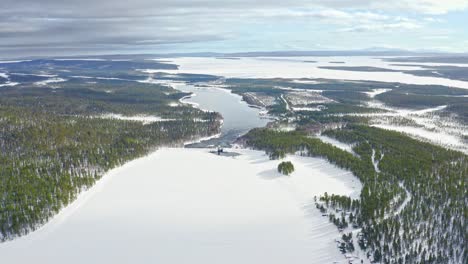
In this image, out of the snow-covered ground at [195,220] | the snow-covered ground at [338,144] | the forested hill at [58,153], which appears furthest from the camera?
the snow-covered ground at [338,144]

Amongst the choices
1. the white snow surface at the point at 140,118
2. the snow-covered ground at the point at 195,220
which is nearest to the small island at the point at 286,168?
the snow-covered ground at the point at 195,220

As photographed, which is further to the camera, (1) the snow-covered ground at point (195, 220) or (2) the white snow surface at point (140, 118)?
(2) the white snow surface at point (140, 118)

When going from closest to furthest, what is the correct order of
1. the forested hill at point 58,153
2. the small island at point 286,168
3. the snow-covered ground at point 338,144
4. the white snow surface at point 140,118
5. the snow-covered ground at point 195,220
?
the snow-covered ground at point 195,220 < the forested hill at point 58,153 < the small island at point 286,168 < the snow-covered ground at point 338,144 < the white snow surface at point 140,118

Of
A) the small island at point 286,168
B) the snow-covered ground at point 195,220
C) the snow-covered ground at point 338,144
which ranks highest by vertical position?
the snow-covered ground at point 338,144

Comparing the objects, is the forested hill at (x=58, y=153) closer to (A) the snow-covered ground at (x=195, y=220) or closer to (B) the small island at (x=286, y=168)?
(A) the snow-covered ground at (x=195, y=220)

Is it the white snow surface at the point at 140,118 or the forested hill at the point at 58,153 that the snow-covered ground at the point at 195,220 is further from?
the white snow surface at the point at 140,118

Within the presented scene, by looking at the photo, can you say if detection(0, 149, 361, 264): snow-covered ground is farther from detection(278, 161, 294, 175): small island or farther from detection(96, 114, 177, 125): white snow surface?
detection(96, 114, 177, 125): white snow surface

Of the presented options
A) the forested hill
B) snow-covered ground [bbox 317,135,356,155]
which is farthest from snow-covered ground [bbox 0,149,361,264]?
snow-covered ground [bbox 317,135,356,155]

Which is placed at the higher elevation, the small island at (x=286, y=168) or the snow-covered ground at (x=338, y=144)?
the snow-covered ground at (x=338, y=144)

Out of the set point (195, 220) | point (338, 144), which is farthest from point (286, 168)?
point (338, 144)
